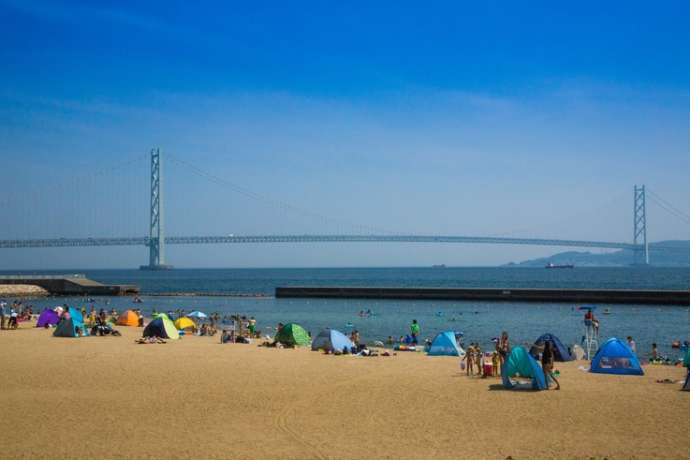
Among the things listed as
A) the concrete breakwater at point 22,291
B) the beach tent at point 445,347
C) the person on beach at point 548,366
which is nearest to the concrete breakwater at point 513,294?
the concrete breakwater at point 22,291

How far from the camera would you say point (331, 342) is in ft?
59.6

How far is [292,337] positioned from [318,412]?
9.51m

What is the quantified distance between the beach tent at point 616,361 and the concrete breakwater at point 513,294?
27.7 meters

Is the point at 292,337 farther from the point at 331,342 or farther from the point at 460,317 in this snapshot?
the point at 460,317

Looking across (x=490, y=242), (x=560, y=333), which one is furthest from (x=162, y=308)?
(x=490, y=242)

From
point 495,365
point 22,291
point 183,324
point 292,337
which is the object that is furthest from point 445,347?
point 22,291

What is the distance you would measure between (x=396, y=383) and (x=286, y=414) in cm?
339

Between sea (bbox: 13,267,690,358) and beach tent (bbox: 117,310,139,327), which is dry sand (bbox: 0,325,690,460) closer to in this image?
sea (bbox: 13,267,690,358)

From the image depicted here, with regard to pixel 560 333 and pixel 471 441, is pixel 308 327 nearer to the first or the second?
pixel 560 333

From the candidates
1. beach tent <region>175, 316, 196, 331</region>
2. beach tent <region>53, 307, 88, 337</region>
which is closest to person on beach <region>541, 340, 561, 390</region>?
beach tent <region>53, 307, 88, 337</region>

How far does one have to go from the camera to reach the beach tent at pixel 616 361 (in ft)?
47.2

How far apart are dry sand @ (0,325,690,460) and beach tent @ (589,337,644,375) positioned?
1.28ft

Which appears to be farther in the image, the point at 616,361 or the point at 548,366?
the point at 616,361

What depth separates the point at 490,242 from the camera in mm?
108875
